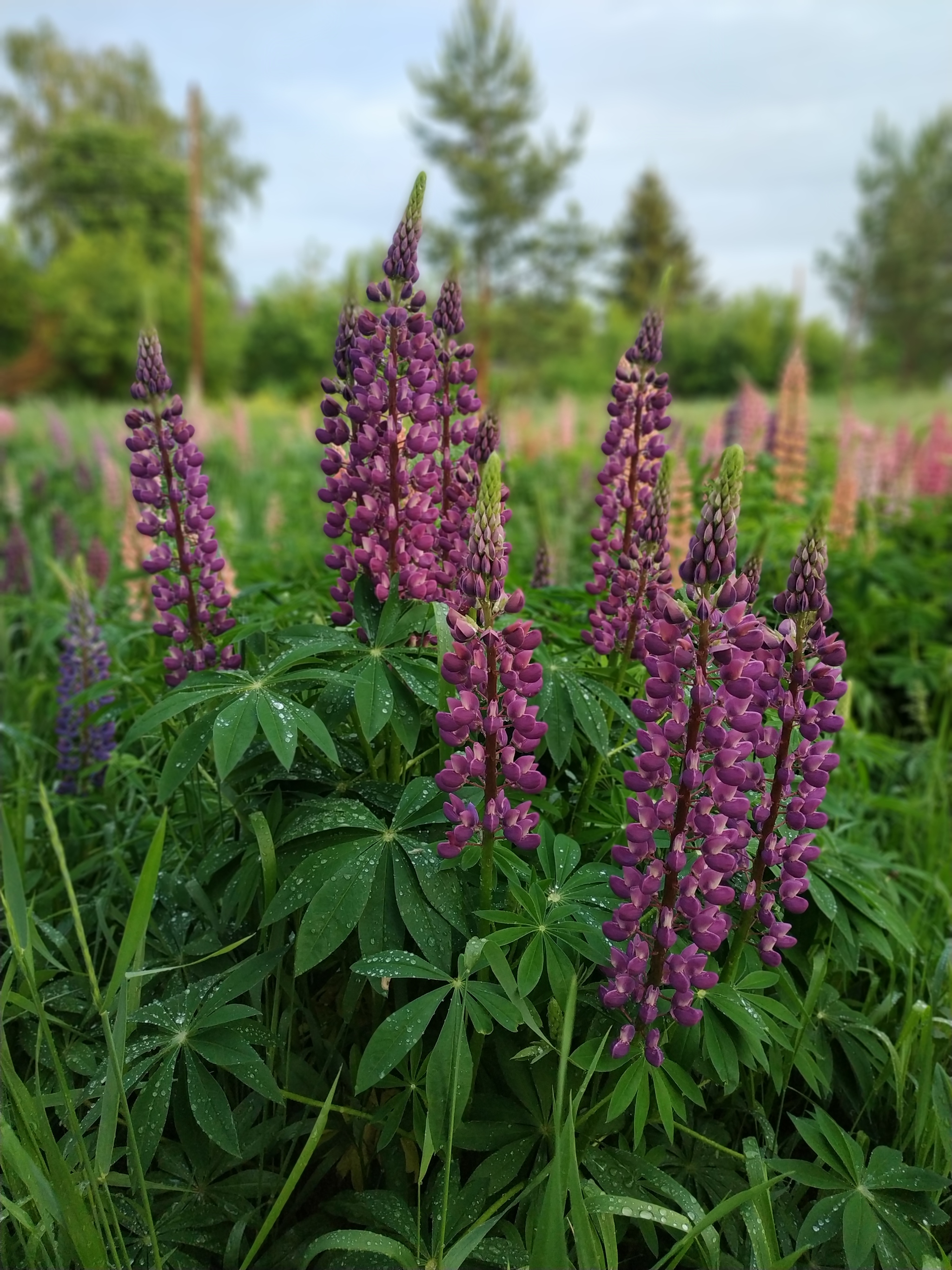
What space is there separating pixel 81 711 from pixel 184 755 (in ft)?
4.45

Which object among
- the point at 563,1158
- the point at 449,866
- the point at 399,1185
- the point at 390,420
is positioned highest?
the point at 390,420

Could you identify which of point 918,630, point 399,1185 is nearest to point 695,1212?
point 399,1185

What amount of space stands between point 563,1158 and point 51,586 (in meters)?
4.72

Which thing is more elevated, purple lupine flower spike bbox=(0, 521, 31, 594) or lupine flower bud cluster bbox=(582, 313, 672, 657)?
lupine flower bud cluster bbox=(582, 313, 672, 657)

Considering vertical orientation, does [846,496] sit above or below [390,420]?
below

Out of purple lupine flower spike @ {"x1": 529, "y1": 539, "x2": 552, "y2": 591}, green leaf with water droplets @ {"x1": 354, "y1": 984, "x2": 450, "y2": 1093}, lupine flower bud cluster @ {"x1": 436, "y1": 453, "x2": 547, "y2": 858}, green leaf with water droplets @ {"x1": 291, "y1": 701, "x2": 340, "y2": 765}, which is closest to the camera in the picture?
lupine flower bud cluster @ {"x1": 436, "y1": 453, "x2": 547, "y2": 858}

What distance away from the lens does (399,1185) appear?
1674 millimetres

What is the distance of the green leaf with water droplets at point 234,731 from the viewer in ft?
4.88

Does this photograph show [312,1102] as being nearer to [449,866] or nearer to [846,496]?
[449,866]

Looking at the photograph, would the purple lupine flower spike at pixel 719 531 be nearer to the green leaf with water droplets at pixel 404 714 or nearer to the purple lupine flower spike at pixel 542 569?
the green leaf with water droplets at pixel 404 714

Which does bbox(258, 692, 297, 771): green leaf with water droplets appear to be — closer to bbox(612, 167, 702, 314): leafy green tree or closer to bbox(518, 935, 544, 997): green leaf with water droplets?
bbox(518, 935, 544, 997): green leaf with water droplets

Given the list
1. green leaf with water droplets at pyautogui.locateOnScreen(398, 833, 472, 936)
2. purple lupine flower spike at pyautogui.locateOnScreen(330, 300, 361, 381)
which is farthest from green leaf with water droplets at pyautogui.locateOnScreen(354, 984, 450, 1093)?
purple lupine flower spike at pyautogui.locateOnScreen(330, 300, 361, 381)

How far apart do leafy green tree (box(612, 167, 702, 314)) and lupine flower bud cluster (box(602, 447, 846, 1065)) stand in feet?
186

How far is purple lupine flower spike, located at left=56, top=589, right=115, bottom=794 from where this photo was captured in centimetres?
272
